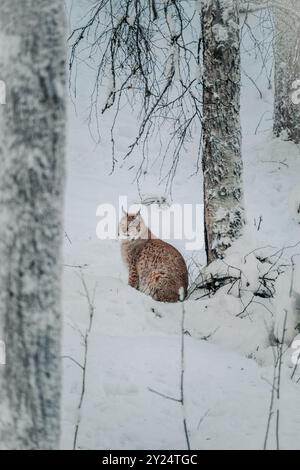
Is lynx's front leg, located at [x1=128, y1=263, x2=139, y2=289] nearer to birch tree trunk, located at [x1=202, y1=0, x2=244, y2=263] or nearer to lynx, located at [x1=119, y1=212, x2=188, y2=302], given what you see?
lynx, located at [x1=119, y1=212, x2=188, y2=302]

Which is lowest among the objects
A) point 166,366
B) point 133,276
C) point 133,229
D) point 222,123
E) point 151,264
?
point 166,366

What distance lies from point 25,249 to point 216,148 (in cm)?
414

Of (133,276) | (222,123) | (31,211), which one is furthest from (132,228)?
(31,211)

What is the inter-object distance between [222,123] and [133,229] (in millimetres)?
1760

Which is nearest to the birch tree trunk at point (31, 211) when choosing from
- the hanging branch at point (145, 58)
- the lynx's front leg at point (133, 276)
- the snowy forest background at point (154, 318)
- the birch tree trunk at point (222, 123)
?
the snowy forest background at point (154, 318)

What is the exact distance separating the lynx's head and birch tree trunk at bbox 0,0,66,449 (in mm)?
4933

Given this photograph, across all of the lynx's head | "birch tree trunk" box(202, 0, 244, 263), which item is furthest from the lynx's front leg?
"birch tree trunk" box(202, 0, 244, 263)

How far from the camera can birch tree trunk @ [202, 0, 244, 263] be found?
→ 610cm

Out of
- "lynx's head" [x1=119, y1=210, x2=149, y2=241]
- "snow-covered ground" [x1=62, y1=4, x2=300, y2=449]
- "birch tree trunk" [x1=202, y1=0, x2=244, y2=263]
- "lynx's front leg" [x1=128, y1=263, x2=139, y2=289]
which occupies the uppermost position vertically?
"birch tree trunk" [x1=202, y1=0, x2=244, y2=263]

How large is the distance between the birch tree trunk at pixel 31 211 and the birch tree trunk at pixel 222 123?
3.99m

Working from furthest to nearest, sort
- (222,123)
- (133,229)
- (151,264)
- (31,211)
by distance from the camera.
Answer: (133,229), (151,264), (222,123), (31,211)

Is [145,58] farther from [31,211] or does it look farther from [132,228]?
[31,211]

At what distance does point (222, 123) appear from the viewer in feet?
20.2

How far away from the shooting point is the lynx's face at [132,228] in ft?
24.0
